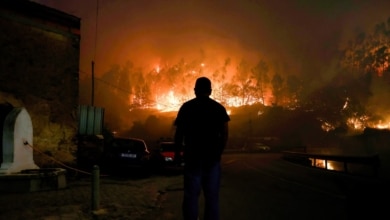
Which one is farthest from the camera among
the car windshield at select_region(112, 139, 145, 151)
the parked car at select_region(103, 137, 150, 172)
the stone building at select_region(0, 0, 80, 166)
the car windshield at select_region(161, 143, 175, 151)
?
the car windshield at select_region(161, 143, 175, 151)

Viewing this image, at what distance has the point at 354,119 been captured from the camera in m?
99.6

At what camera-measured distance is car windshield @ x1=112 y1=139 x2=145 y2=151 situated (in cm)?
1658

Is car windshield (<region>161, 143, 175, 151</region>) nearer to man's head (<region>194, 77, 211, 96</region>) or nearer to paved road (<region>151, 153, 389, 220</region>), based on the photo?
paved road (<region>151, 153, 389, 220</region>)

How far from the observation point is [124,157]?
16078 millimetres

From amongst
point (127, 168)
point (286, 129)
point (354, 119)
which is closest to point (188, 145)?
point (127, 168)

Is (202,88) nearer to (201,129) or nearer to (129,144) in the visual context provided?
(201,129)

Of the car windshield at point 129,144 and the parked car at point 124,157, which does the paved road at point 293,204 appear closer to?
the parked car at point 124,157

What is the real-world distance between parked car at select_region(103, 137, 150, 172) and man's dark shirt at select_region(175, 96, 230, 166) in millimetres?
12094

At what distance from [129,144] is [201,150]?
42.9ft

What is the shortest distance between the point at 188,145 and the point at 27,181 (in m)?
7.75

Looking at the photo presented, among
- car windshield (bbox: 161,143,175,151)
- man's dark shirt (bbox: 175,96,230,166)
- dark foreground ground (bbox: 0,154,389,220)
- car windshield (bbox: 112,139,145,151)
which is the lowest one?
dark foreground ground (bbox: 0,154,389,220)

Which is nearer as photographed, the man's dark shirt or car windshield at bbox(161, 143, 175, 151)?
the man's dark shirt

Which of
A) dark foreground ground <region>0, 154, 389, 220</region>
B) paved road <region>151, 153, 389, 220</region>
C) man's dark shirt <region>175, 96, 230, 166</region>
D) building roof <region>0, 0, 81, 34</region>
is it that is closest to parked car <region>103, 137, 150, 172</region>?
dark foreground ground <region>0, 154, 389, 220</region>

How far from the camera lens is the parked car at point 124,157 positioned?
1600cm
